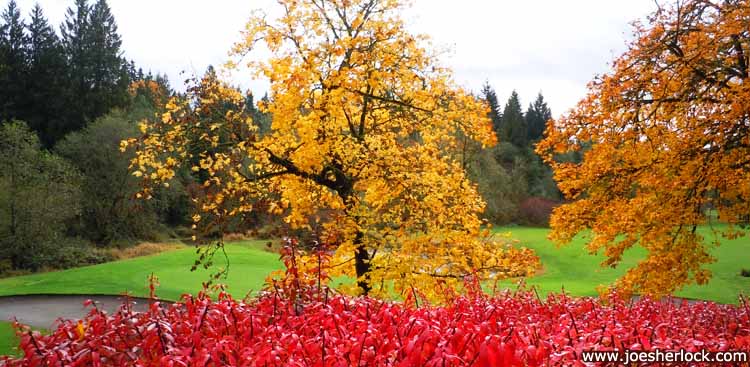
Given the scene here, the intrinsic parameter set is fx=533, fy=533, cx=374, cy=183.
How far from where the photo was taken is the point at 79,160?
30344 millimetres

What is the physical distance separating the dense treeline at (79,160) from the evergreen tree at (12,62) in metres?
0.07

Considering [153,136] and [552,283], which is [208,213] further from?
[552,283]

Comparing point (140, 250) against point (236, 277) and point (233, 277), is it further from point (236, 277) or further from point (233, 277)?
point (236, 277)

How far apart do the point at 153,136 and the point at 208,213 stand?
58.6 inches

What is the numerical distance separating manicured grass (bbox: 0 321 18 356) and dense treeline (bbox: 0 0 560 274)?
37.9 feet

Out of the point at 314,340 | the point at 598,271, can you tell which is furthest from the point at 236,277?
the point at 314,340

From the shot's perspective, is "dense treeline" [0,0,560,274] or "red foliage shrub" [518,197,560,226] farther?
"red foliage shrub" [518,197,560,226]

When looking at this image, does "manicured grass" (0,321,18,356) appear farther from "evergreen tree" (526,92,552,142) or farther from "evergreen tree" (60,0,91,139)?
"evergreen tree" (526,92,552,142)

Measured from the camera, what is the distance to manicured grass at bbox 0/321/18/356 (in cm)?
1012

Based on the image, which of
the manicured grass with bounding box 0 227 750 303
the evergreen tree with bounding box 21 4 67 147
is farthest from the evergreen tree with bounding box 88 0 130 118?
the manicured grass with bounding box 0 227 750 303

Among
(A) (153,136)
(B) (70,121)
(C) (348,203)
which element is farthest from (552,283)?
(B) (70,121)

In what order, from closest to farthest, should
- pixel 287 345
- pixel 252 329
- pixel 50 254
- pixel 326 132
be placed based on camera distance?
pixel 287 345 → pixel 252 329 → pixel 326 132 → pixel 50 254

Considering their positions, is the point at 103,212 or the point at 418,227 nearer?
the point at 418,227

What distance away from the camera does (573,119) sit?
10.4m
